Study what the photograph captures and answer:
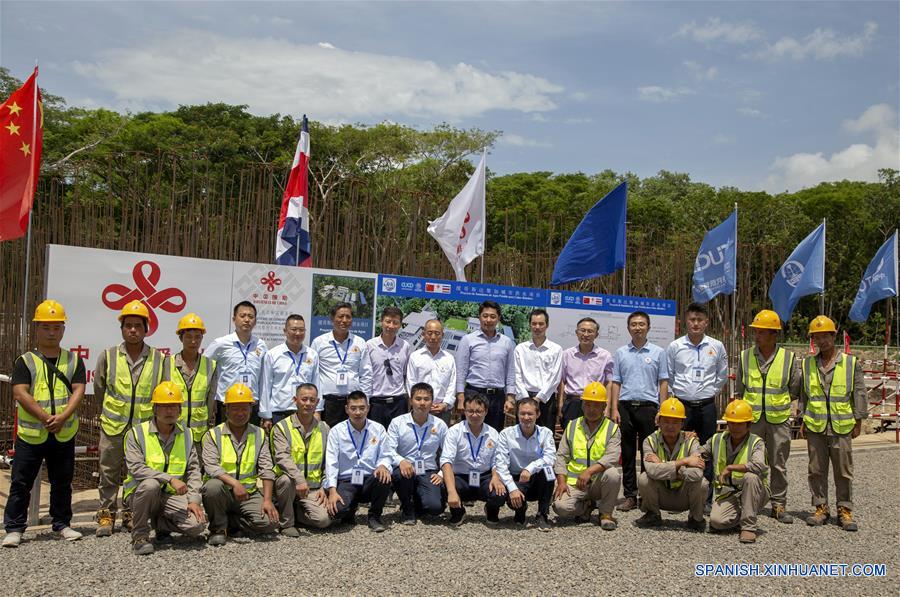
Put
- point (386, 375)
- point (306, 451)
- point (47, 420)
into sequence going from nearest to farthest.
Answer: point (47, 420) < point (306, 451) < point (386, 375)

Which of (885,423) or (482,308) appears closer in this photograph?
(482,308)

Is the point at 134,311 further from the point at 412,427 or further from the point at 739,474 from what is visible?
the point at 739,474

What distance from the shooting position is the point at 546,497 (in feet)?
19.0

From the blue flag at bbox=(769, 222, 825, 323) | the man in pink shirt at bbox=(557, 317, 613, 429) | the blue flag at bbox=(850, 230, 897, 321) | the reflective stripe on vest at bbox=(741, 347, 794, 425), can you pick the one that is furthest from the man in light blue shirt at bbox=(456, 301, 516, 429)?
the blue flag at bbox=(850, 230, 897, 321)

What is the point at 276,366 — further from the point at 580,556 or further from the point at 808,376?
the point at 808,376

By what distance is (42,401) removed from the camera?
5.01m

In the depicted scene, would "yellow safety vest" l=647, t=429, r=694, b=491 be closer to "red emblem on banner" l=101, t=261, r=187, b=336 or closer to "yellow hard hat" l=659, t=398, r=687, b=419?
"yellow hard hat" l=659, t=398, r=687, b=419

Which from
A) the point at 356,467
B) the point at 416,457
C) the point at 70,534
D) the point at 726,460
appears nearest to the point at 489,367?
the point at 416,457

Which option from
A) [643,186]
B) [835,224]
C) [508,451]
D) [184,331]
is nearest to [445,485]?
[508,451]

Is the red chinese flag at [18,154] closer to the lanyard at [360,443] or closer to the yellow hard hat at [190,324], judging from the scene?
the yellow hard hat at [190,324]

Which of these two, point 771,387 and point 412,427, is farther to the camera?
point 771,387

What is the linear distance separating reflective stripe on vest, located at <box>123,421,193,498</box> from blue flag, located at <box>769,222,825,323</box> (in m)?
8.19

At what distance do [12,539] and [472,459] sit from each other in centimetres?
315

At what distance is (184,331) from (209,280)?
1090 millimetres
